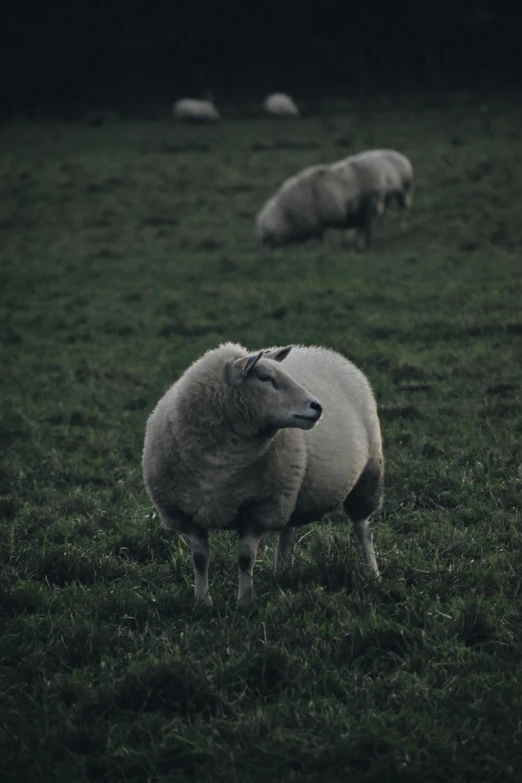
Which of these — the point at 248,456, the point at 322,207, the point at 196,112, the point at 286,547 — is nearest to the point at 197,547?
the point at 248,456

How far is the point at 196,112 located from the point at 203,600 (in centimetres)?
2321

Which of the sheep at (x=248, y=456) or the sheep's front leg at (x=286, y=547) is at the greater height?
the sheep at (x=248, y=456)

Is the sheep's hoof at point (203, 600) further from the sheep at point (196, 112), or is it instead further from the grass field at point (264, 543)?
the sheep at point (196, 112)

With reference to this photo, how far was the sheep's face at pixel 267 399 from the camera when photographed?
4.69 meters

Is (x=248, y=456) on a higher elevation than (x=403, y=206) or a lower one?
higher

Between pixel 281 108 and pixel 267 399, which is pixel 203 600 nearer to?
pixel 267 399

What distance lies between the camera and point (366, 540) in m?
5.24

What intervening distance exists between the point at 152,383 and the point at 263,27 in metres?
26.8

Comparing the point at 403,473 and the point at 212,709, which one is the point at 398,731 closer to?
the point at 212,709

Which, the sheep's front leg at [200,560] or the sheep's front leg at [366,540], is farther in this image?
the sheep's front leg at [366,540]

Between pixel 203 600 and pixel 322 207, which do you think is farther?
pixel 322 207

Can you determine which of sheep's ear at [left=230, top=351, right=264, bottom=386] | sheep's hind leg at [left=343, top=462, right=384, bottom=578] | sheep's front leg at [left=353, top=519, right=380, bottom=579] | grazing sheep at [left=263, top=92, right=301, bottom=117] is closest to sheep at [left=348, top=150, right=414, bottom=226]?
grazing sheep at [left=263, top=92, right=301, bottom=117]

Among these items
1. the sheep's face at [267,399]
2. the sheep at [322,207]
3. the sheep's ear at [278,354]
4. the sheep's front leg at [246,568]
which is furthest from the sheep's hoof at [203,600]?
the sheep at [322,207]

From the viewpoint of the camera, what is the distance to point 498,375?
8453mm
